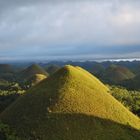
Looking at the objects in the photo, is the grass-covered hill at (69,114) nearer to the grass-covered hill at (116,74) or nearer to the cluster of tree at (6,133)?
the cluster of tree at (6,133)

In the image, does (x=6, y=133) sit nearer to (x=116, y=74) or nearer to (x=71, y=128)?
(x=71, y=128)

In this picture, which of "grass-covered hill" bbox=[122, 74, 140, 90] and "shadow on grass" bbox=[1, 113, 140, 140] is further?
"grass-covered hill" bbox=[122, 74, 140, 90]

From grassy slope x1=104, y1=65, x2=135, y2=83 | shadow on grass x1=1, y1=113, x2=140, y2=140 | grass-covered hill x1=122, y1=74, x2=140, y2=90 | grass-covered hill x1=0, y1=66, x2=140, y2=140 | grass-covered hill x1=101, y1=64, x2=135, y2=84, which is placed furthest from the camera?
grassy slope x1=104, y1=65, x2=135, y2=83

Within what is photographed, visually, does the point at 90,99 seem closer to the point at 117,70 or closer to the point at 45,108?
the point at 45,108

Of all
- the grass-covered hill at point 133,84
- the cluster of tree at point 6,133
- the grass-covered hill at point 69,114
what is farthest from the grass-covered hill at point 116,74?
the cluster of tree at point 6,133

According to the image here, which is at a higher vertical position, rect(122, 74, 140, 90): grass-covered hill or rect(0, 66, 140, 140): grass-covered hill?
rect(0, 66, 140, 140): grass-covered hill

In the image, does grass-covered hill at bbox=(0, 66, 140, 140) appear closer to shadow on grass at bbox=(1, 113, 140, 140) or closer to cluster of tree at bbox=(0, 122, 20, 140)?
shadow on grass at bbox=(1, 113, 140, 140)

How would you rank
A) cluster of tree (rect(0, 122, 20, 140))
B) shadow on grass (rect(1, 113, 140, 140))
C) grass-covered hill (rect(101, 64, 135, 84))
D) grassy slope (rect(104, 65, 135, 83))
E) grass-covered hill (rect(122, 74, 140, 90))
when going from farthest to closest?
1. grassy slope (rect(104, 65, 135, 83))
2. grass-covered hill (rect(101, 64, 135, 84))
3. grass-covered hill (rect(122, 74, 140, 90))
4. shadow on grass (rect(1, 113, 140, 140))
5. cluster of tree (rect(0, 122, 20, 140))

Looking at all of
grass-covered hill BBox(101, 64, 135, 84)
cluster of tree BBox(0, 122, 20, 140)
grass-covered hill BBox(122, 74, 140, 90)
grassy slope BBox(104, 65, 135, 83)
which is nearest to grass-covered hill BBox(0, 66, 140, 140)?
cluster of tree BBox(0, 122, 20, 140)

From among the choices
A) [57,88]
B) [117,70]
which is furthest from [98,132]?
[117,70]
